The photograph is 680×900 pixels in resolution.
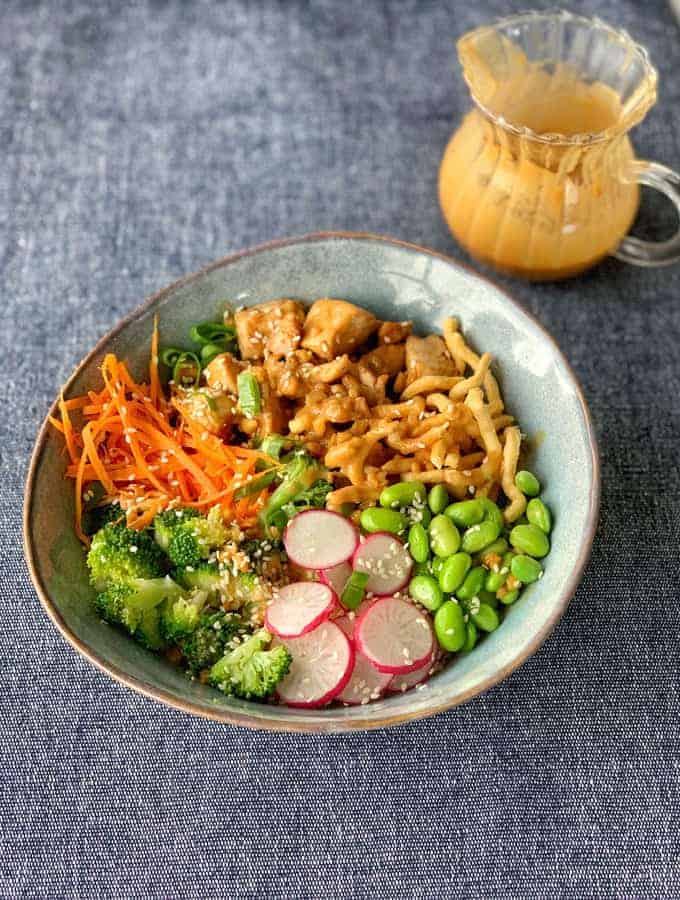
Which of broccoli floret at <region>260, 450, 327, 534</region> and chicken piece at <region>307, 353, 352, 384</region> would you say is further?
chicken piece at <region>307, 353, 352, 384</region>

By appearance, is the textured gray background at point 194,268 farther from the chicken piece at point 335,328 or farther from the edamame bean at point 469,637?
the chicken piece at point 335,328

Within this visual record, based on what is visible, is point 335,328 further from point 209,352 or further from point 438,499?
point 438,499

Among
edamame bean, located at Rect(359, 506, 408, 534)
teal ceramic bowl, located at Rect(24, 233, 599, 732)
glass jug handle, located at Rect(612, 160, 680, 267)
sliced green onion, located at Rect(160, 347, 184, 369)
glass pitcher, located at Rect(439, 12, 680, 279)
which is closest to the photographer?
teal ceramic bowl, located at Rect(24, 233, 599, 732)

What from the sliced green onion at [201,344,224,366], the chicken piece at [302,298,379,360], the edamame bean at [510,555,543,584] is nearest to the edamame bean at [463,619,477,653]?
the edamame bean at [510,555,543,584]

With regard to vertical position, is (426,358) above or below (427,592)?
above

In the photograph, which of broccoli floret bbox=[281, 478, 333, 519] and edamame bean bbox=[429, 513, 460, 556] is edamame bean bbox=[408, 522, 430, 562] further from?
broccoli floret bbox=[281, 478, 333, 519]

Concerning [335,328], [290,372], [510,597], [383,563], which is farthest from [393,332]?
[510,597]

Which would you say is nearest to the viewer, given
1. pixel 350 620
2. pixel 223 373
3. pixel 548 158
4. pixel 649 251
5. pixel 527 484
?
pixel 350 620
